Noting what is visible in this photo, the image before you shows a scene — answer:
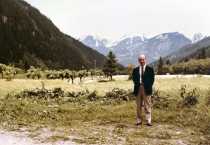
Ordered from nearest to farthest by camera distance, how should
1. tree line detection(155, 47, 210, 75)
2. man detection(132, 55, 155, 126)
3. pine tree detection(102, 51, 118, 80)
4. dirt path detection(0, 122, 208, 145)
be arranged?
dirt path detection(0, 122, 208, 145) → man detection(132, 55, 155, 126) → pine tree detection(102, 51, 118, 80) → tree line detection(155, 47, 210, 75)

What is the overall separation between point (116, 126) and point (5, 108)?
228 inches

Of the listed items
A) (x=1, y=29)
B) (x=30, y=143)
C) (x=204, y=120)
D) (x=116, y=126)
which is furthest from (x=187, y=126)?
(x=1, y=29)

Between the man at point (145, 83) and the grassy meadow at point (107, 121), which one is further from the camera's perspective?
the man at point (145, 83)

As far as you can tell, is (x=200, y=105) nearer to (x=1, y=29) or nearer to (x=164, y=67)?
(x=164, y=67)

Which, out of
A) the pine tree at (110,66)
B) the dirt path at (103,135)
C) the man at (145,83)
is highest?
the pine tree at (110,66)

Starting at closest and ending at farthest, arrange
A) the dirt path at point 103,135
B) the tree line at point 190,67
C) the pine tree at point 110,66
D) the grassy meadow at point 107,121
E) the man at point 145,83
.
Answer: the dirt path at point 103,135, the grassy meadow at point 107,121, the man at point 145,83, the pine tree at point 110,66, the tree line at point 190,67

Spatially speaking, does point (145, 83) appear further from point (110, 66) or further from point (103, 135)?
point (110, 66)

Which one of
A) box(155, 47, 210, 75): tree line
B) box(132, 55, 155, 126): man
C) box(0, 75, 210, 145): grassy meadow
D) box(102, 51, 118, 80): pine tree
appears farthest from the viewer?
box(155, 47, 210, 75): tree line

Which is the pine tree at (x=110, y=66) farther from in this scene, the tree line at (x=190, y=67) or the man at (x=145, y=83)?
the man at (x=145, y=83)

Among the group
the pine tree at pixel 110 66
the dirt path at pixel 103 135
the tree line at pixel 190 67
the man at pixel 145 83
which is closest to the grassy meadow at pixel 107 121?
the dirt path at pixel 103 135

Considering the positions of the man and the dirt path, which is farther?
the man

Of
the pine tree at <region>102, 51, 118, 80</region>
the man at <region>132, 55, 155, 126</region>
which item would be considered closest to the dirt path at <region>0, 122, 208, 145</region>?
the man at <region>132, 55, 155, 126</region>

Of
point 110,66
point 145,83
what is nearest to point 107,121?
point 145,83

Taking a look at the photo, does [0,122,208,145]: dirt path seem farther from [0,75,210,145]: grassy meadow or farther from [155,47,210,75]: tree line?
[155,47,210,75]: tree line
